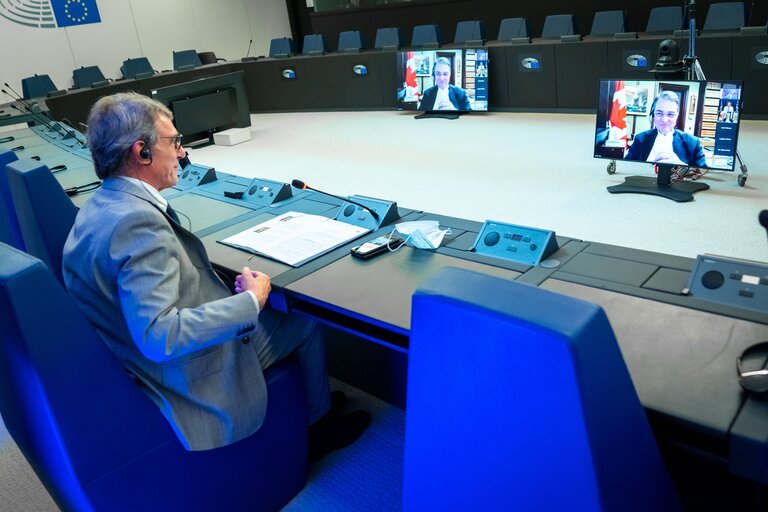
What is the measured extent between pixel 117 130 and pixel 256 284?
535 mm

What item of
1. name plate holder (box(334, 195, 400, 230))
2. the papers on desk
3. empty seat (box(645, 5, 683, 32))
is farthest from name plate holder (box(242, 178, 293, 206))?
empty seat (box(645, 5, 683, 32))

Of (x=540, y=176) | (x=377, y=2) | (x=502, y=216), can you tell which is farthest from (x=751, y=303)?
(x=377, y=2)

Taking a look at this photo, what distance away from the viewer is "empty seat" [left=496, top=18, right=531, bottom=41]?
6998mm

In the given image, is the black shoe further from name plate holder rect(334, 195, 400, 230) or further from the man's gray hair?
the man's gray hair

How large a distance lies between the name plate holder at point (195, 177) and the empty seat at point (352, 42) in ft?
17.0

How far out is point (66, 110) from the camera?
743 centimetres

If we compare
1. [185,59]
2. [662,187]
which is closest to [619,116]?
[662,187]

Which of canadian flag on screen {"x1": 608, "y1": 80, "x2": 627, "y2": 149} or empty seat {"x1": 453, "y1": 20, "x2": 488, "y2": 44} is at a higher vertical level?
empty seat {"x1": 453, "y1": 20, "x2": 488, "y2": 44}

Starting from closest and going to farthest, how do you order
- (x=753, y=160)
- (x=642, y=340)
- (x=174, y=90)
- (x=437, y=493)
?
(x=437, y=493) < (x=642, y=340) < (x=753, y=160) < (x=174, y=90)

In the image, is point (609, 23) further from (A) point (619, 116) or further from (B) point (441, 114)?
(A) point (619, 116)

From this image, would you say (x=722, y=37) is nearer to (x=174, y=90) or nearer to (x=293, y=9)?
(x=174, y=90)

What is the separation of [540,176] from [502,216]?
878 millimetres

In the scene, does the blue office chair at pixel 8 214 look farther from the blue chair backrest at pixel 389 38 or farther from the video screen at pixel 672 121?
the blue chair backrest at pixel 389 38

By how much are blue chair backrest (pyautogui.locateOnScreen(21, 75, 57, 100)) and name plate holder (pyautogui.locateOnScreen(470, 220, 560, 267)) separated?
879 cm
